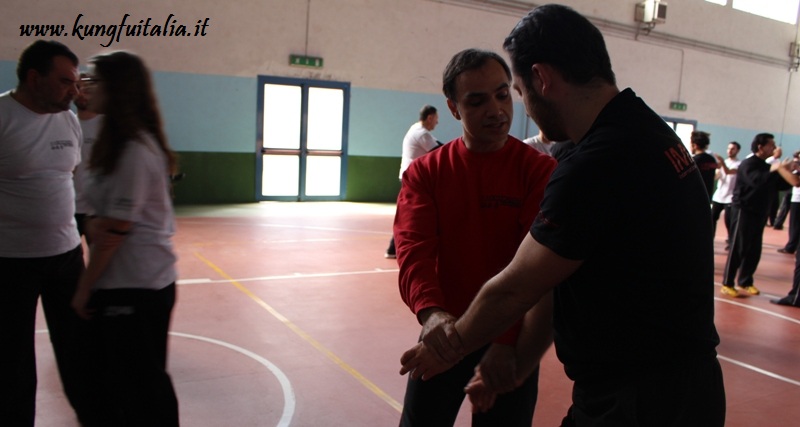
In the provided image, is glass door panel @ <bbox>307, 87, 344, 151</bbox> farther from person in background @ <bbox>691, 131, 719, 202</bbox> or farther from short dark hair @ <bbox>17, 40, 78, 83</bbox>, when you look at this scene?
short dark hair @ <bbox>17, 40, 78, 83</bbox>

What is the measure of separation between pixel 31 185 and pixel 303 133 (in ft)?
35.1

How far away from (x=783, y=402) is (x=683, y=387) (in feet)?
10.7

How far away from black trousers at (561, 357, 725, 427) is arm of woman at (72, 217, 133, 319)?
1704 mm

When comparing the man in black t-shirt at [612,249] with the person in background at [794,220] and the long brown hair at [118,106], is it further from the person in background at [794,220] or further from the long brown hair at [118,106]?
the person in background at [794,220]

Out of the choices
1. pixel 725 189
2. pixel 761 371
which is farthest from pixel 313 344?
pixel 725 189

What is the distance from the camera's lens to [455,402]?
210cm

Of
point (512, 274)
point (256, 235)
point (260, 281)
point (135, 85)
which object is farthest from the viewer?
point (256, 235)

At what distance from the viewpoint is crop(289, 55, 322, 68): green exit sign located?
12.8m

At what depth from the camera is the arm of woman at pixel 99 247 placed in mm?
2213

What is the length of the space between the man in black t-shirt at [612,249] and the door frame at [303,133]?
11833 millimetres

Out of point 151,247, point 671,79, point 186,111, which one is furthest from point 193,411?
point 671,79

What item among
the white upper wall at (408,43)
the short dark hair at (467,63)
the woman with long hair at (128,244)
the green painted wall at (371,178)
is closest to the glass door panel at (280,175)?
the green painted wall at (371,178)

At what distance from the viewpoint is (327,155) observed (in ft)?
45.0

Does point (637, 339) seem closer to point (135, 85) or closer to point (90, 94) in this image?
point (135, 85)
